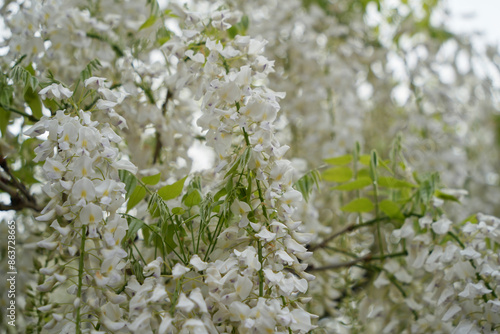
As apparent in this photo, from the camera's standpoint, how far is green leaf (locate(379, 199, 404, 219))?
1.08 metres

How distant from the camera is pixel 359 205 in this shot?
1.10m

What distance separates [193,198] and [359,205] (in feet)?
1.39

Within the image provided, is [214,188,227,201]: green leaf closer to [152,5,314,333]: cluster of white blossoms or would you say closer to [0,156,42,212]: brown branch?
[152,5,314,333]: cluster of white blossoms

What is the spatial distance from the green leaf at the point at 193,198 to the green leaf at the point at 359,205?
38cm

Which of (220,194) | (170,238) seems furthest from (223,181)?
(170,238)

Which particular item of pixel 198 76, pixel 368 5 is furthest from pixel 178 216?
pixel 368 5

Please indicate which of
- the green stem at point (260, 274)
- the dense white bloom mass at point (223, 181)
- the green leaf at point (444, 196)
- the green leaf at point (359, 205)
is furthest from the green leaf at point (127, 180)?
the green leaf at point (444, 196)

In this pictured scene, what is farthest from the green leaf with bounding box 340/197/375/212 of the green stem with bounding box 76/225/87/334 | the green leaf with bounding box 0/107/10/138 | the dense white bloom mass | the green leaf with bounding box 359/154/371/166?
the green leaf with bounding box 0/107/10/138

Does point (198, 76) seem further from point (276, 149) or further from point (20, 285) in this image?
point (20, 285)

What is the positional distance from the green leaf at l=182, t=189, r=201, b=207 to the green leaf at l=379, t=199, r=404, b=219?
17.3 inches

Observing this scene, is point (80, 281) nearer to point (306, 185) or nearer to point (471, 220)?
point (306, 185)

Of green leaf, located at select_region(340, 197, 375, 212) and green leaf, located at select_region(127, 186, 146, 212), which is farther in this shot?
green leaf, located at select_region(340, 197, 375, 212)

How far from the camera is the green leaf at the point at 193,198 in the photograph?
33.5 inches

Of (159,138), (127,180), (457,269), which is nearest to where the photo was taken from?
(127,180)
